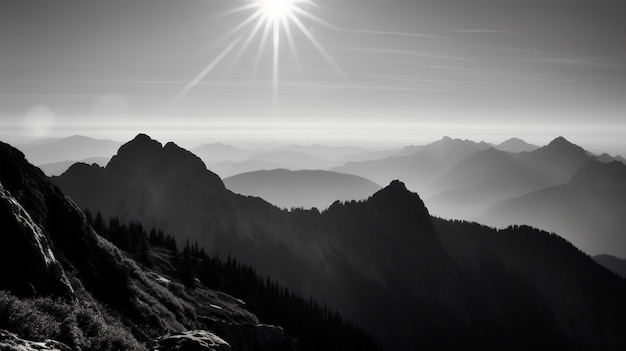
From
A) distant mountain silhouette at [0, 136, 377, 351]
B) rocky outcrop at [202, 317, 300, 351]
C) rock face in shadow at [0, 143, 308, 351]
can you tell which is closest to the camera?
distant mountain silhouette at [0, 136, 377, 351]

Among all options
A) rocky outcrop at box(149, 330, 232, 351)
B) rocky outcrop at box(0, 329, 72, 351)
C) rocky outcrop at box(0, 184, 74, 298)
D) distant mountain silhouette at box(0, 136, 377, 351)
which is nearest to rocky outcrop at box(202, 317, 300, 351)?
distant mountain silhouette at box(0, 136, 377, 351)

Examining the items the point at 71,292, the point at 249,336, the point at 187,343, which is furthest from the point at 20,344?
the point at 249,336

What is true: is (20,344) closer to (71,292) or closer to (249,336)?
(71,292)

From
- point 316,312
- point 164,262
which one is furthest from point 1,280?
point 316,312

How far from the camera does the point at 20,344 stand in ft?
40.0

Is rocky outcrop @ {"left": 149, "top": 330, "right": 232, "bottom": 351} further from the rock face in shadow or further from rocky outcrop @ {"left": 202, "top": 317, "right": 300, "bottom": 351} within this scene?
rocky outcrop @ {"left": 202, "top": 317, "right": 300, "bottom": 351}

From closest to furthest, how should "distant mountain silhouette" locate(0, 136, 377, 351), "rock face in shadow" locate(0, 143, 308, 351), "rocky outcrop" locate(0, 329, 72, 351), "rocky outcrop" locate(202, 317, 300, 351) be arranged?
"rocky outcrop" locate(0, 329, 72, 351) < "distant mountain silhouette" locate(0, 136, 377, 351) < "rock face in shadow" locate(0, 143, 308, 351) < "rocky outcrop" locate(202, 317, 300, 351)

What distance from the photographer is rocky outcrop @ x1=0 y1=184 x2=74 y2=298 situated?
18.4 m

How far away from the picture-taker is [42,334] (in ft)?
48.7

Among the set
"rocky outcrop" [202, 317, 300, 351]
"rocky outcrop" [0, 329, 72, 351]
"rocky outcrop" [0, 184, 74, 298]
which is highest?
"rocky outcrop" [0, 184, 74, 298]

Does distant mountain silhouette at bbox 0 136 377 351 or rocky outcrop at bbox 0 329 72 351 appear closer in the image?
rocky outcrop at bbox 0 329 72 351

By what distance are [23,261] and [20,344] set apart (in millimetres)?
8931

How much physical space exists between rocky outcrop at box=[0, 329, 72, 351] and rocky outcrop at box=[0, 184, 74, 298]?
22.0ft

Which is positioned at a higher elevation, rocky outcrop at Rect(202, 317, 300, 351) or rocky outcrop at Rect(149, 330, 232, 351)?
rocky outcrop at Rect(149, 330, 232, 351)
